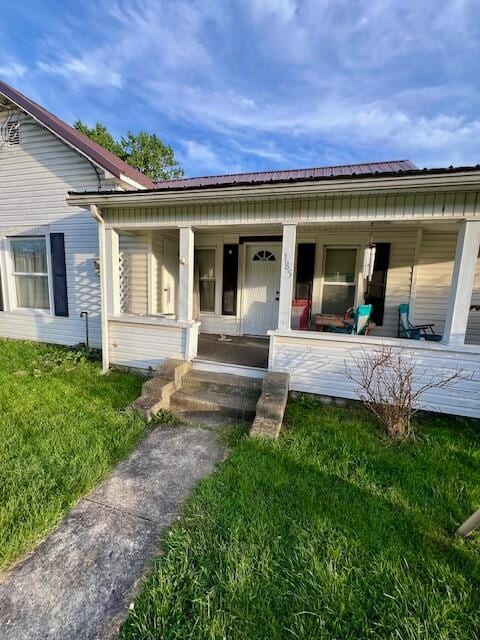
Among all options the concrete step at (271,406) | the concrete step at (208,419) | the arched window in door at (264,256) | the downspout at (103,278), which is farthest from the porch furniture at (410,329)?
the downspout at (103,278)

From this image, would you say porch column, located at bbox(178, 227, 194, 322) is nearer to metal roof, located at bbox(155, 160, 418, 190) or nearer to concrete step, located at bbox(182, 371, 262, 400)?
concrete step, located at bbox(182, 371, 262, 400)

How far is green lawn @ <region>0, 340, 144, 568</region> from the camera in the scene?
7.24 ft

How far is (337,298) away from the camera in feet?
19.1

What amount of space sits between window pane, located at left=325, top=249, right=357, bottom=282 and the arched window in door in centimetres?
113

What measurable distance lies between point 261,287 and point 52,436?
14.7 ft

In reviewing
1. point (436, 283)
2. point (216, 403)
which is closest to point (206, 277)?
point (216, 403)

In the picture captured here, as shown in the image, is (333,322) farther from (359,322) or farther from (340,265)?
(340,265)

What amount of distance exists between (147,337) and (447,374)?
171 inches

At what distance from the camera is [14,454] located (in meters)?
2.85

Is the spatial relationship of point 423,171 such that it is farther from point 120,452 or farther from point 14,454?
point 14,454

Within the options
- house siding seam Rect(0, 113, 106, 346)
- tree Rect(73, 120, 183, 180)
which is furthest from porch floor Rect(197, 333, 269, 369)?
tree Rect(73, 120, 183, 180)

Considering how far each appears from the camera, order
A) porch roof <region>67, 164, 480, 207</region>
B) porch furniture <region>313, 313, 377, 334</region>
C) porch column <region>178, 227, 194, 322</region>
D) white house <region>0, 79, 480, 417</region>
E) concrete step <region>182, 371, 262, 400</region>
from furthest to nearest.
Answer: porch furniture <region>313, 313, 377, 334</region> → porch column <region>178, 227, 194, 322</region> → concrete step <region>182, 371, 262, 400</region> → white house <region>0, 79, 480, 417</region> → porch roof <region>67, 164, 480, 207</region>

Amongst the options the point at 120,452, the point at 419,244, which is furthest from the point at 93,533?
the point at 419,244

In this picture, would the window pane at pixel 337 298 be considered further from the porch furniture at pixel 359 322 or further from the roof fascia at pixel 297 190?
the roof fascia at pixel 297 190
